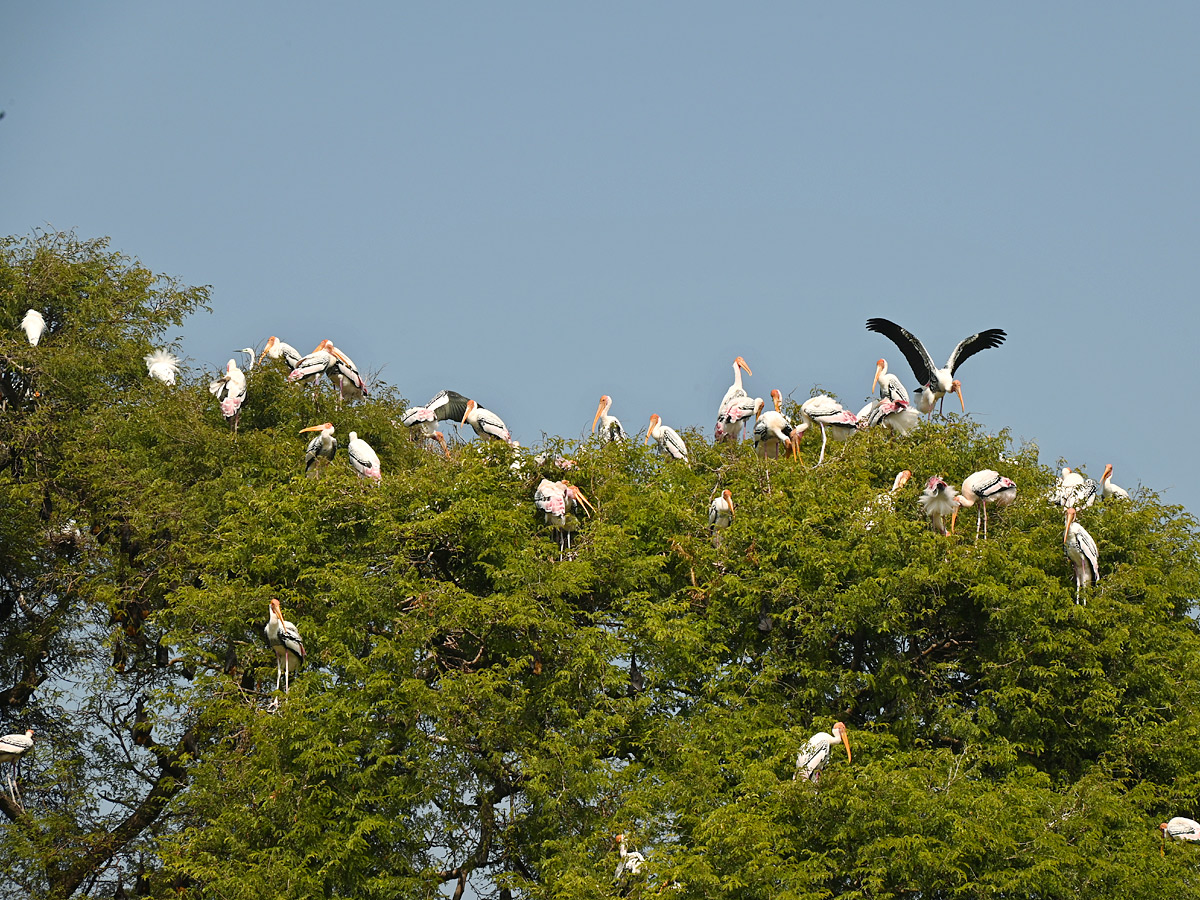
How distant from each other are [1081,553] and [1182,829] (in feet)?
13.0

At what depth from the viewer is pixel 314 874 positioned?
18.1 meters

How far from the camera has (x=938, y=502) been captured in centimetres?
2184

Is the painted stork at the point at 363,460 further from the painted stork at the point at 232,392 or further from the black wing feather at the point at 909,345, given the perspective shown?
the black wing feather at the point at 909,345

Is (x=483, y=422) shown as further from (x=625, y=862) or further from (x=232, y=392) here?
(x=625, y=862)

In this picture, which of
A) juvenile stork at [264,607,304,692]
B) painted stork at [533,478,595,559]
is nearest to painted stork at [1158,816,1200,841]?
painted stork at [533,478,595,559]

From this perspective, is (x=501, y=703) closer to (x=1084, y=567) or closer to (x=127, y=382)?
(x=1084, y=567)

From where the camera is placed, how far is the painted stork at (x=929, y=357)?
89.6ft

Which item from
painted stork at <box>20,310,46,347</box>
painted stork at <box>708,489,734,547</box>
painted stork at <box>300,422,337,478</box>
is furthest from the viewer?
painted stork at <box>20,310,46,347</box>

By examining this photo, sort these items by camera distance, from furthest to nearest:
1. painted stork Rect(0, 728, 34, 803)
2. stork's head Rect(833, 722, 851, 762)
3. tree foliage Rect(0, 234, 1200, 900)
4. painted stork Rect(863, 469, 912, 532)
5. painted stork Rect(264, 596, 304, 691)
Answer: painted stork Rect(0, 728, 34, 803)
painted stork Rect(863, 469, 912, 532)
painted stork Rect(264, 596, 304, 691)
stork's head Rect(833, 722, 851, 762)
tree foliage Rect(0, 234, 1200, 900)

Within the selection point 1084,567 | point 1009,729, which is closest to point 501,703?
point 1009,729

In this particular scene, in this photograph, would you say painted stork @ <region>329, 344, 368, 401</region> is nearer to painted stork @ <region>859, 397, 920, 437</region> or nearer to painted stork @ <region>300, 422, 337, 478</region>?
painted stork @ <region>300, 422, 337, 478</region>

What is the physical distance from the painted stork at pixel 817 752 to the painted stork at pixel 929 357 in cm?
1026

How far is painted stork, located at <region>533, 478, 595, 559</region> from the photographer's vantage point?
864 inches

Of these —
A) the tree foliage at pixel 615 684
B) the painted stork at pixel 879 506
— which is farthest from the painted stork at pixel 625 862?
the painted stork at pixel 879 506
